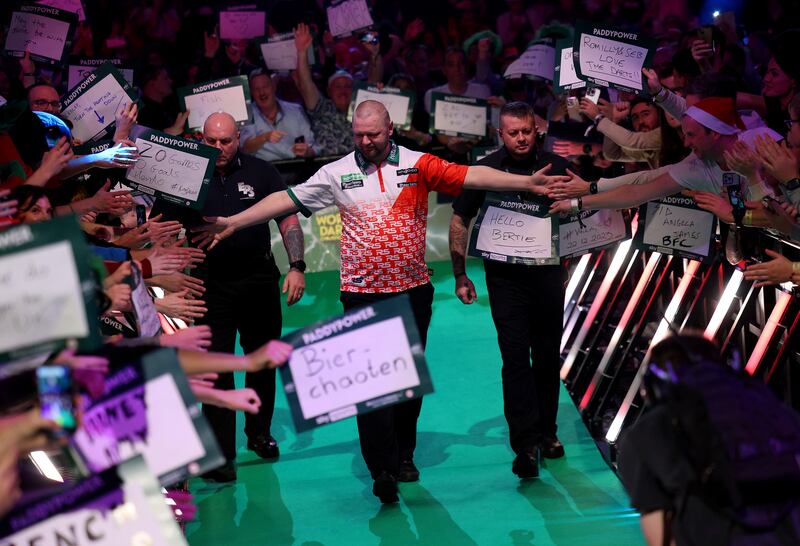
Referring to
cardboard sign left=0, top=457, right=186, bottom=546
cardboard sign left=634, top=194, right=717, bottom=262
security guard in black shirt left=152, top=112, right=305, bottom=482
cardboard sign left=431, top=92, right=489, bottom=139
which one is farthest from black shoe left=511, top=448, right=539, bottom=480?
cardboard sign left=431, top=92, right=489, bottom=139

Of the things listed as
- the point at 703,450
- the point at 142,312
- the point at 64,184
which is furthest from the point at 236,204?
the point at 703,450

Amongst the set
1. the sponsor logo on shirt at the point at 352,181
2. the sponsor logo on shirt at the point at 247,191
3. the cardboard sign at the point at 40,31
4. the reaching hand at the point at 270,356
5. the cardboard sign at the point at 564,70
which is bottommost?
the reaching hand at the point at 270,356

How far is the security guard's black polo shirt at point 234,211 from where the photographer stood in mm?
6527

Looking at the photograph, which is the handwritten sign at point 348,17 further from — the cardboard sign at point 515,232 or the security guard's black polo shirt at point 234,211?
the cardboard sign at point 515,232

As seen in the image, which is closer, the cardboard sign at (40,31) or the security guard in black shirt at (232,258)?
the security guard in black shirt at (232,258)

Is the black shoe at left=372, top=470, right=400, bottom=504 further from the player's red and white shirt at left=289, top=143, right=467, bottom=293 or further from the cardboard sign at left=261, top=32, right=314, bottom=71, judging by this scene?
the cardboard sign at left=261, top=32, right=314, bottom=71

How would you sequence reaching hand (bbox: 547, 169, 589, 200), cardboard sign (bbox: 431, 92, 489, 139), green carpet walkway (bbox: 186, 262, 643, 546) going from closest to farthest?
green carpet walkway (bbox: 186, 262, 643, 546), reaching hand (bbox: 547, 169, 589, 200), cardboard sign (bbox: 431, 92, 489, 139)

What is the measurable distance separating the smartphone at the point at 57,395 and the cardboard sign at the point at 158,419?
0.19 m

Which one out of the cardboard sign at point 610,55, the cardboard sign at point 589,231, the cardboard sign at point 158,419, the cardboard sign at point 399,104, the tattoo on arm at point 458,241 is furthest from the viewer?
the cardboard sign at point 399,104

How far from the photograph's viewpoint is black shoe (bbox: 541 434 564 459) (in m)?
6.54

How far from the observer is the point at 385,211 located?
5.92 metres

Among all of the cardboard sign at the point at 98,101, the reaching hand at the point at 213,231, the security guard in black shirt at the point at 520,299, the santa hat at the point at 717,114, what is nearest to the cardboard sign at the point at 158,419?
the reaching hand at the point at 213,231

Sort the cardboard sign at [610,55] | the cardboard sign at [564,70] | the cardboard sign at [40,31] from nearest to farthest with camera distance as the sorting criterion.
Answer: the cardboard sign at [610,55] < the cardboard sign at [564,70] < the cardboard sign at [40,31]

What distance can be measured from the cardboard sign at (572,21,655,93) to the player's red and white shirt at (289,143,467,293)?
1.40 m
